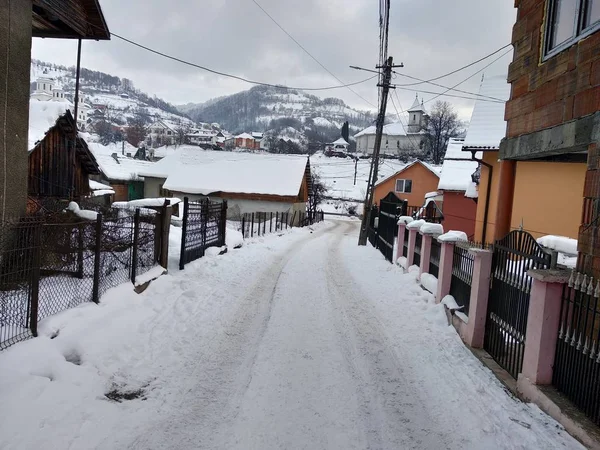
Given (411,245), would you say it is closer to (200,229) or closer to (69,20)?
(200,229)

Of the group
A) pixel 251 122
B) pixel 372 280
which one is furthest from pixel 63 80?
pixel 372 280

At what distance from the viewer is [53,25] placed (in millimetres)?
9148

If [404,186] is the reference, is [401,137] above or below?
above

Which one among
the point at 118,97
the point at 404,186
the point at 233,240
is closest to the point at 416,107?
the point at 404,186

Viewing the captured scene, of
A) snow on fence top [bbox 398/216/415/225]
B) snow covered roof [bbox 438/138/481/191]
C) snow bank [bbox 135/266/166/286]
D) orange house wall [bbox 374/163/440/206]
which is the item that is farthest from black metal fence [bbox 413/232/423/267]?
orange house wall [bbox 374/163/440/206]

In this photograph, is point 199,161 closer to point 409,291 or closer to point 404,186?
point 404,186

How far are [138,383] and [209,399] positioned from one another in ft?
2.68

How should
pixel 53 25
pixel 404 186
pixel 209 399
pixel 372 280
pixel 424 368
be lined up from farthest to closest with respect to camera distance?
1. pixel 404 186
2. pixel 372 280
3. pixel 53 25
4. pixel 424 368
5. pixel 209 399

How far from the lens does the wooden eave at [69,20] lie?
27.4 ft

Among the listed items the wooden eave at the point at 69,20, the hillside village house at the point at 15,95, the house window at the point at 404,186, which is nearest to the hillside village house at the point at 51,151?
the wooden eave at the point at 69,20

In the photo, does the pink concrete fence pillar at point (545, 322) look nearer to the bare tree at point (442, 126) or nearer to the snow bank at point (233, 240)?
the snow bank at point (233, 240)

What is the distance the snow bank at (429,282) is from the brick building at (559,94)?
67.0 inches

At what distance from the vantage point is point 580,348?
3881 millimetres

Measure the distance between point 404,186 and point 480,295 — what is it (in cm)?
4301
